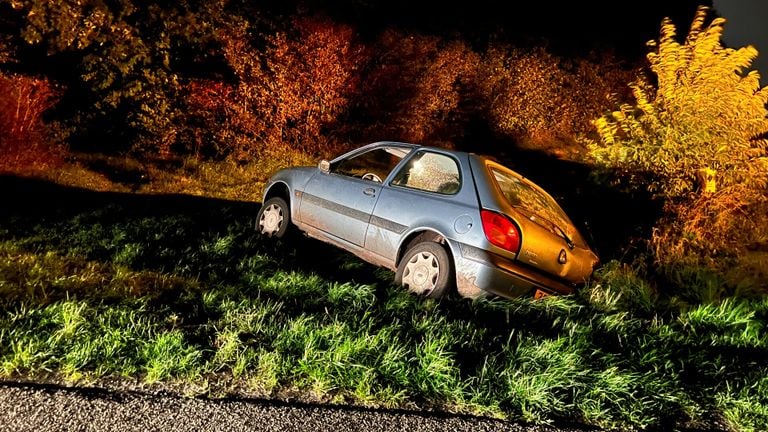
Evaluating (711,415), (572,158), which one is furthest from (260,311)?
(572,158)

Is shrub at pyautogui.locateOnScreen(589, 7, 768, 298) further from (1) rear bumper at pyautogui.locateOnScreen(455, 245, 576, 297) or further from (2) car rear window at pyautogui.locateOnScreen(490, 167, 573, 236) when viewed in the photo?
(1) rear bumper at pyautogui.locateOnScreen(455, 245, 576, 297)

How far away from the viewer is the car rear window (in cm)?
469

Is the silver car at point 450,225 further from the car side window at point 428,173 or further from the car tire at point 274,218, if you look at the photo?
the car tire at point 274,218

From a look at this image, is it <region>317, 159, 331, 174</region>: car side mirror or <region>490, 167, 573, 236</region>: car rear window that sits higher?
<region>490, 167, 573, 236</region>: car rear window

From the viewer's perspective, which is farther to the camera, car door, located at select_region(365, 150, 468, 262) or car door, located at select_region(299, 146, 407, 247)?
car door, located at select_region(299, 146, 407, 247)

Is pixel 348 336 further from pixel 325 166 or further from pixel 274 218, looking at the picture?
pixel 274 218

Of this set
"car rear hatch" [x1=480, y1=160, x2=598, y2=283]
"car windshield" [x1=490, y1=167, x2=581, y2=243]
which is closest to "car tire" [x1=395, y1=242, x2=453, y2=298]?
"car rear hatch" [x1=480, y1=160, x2=598, y2=283]

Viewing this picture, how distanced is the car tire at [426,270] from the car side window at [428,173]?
61cm

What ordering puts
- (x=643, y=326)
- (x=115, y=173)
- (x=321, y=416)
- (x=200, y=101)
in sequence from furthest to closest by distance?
(x=200, y=101)
(x=115, y=173)
(x=643, y=326)
(x=321, y=416)

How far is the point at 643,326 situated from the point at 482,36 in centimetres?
1380

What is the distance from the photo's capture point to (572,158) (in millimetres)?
15602

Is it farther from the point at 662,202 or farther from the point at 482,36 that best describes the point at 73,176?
the point at 482,36

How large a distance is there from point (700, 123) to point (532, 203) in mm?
3432

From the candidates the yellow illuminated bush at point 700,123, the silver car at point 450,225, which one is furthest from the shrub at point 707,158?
the silver car at point 450,225
